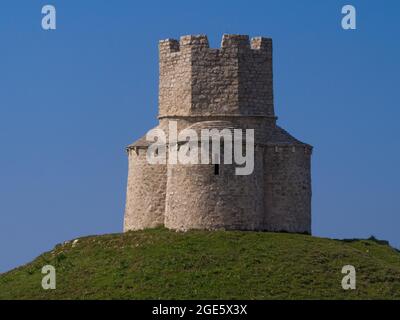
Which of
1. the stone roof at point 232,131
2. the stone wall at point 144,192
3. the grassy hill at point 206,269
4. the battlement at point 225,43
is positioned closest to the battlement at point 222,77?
the battlement at point 225,43

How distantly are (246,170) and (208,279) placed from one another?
7261 mm

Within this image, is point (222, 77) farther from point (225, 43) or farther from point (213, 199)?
point (213, 199)

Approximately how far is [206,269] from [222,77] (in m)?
10.00

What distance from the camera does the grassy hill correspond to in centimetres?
4734

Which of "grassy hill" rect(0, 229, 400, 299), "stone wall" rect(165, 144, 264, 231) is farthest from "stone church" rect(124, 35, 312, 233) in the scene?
"grassy hill" rect(0, 229, 400, 299)

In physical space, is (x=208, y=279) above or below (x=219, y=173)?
below

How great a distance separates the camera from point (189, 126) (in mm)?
55500

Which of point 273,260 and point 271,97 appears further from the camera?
point 271,97

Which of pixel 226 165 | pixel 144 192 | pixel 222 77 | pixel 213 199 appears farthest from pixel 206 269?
pixel 222 77

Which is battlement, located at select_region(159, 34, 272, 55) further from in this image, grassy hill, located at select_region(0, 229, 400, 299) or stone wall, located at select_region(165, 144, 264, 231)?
grassy hill, located at select_region(0, 229, 400, 299)
